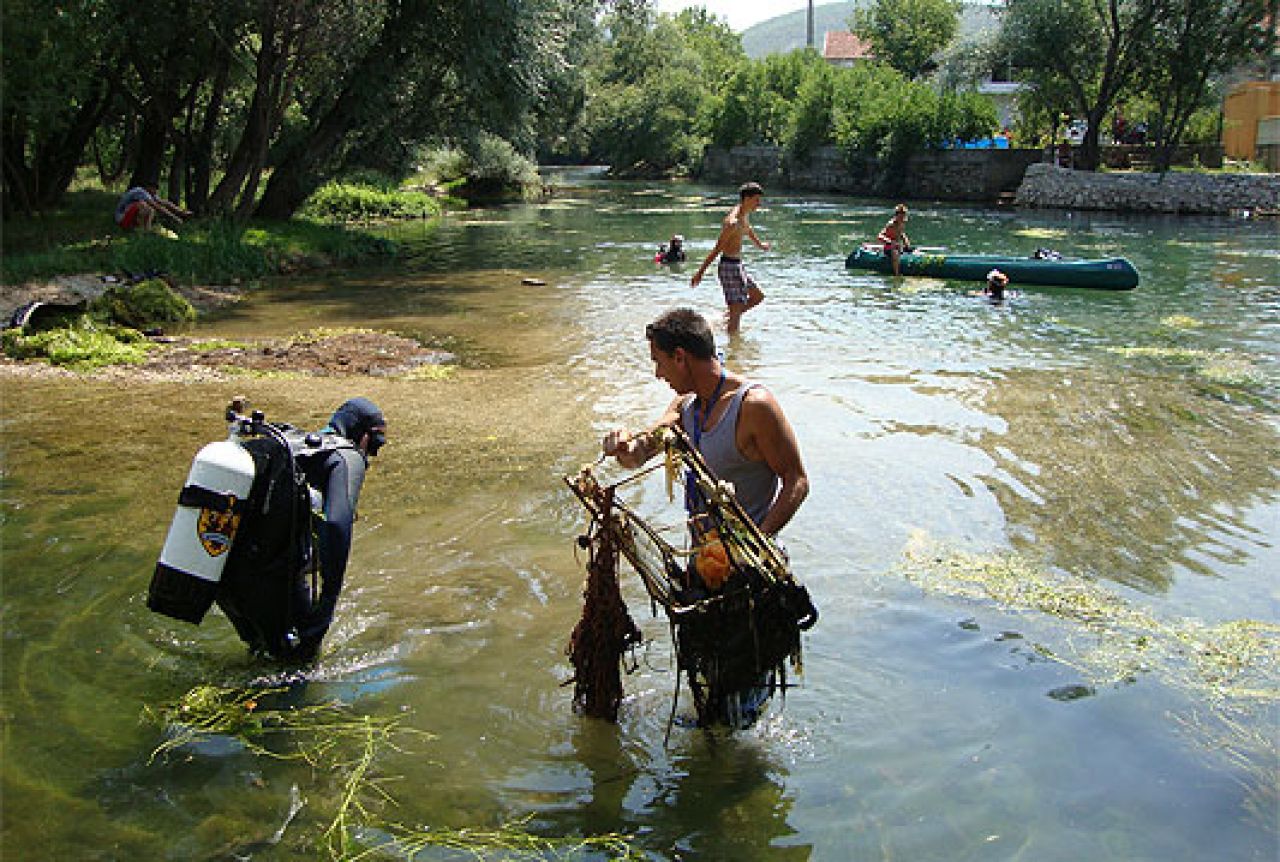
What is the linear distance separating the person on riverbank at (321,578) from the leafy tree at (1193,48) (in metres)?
43.3

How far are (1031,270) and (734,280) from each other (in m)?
8.32

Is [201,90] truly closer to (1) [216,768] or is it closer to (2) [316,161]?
(2) [316,161]

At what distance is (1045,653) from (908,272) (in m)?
16.3

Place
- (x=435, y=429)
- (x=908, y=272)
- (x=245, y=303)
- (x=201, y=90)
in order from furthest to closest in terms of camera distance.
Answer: (x=201, y=90) → (x=908, y=272) → (x=245, y=303) → (x=435, y=429)

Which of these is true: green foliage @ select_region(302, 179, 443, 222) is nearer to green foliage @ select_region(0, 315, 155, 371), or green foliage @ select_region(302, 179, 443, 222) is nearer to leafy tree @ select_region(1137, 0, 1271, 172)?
green foliage @ select_region(0, 315, 155, 371)

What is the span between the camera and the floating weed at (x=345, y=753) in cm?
391

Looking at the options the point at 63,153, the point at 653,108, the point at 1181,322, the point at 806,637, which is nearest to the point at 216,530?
the point at 806,637

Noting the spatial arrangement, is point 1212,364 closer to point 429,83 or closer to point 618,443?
point 618,443

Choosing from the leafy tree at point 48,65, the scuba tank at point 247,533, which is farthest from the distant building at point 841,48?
the scuba tank at point 247,533

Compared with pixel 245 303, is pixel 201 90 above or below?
above

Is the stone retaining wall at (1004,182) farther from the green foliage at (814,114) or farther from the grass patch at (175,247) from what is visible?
the grass patch at (175,247)

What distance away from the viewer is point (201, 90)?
27.5 m

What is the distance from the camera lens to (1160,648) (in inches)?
219

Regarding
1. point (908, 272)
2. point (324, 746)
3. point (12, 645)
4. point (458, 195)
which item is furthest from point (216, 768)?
point (458, 195)
